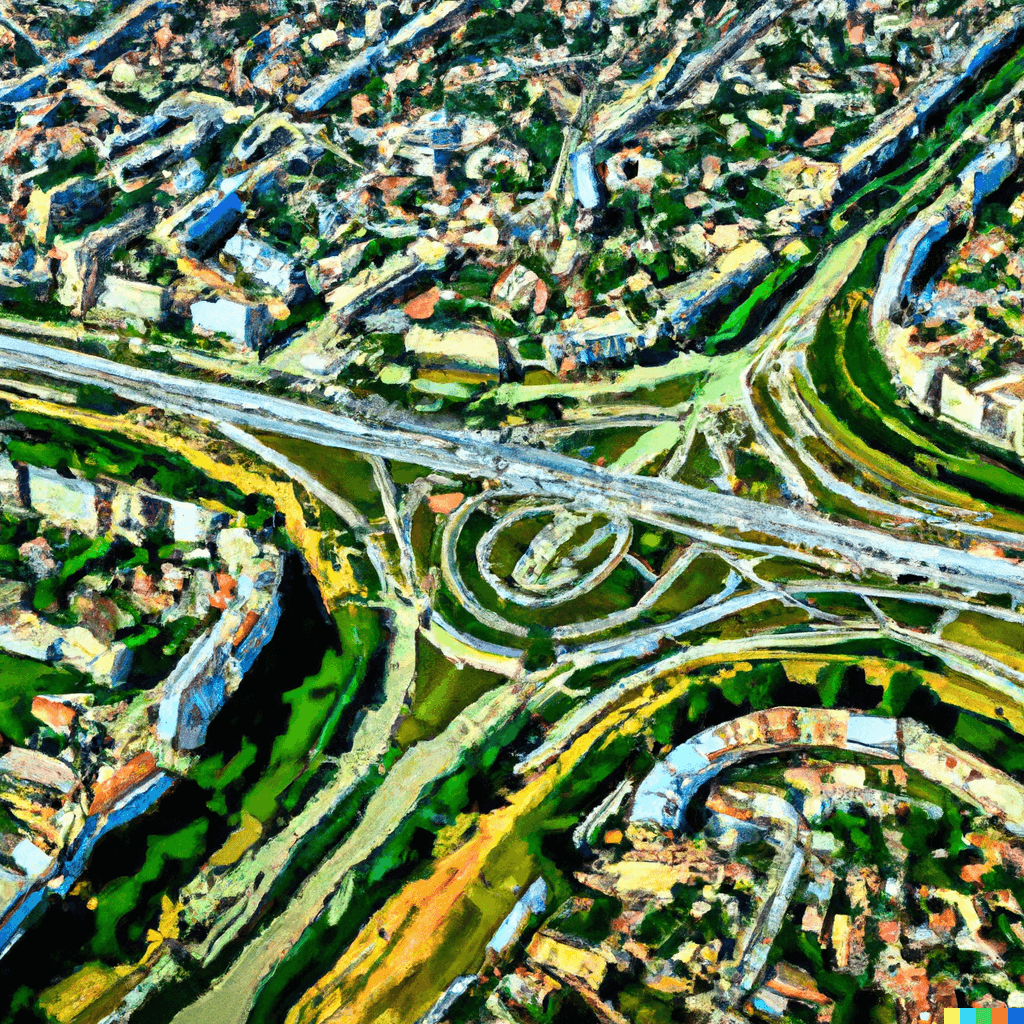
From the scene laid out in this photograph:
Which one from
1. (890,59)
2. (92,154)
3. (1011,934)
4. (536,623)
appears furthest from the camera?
(92,154)

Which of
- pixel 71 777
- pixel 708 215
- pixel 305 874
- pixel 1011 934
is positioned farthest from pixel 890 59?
pixel 71 777

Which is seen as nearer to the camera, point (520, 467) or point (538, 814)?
point (538, 814)

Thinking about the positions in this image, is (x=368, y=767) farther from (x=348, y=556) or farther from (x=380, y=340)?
(x=380, y=340)

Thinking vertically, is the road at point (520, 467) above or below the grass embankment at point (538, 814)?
above

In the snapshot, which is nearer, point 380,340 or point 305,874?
point 305,874

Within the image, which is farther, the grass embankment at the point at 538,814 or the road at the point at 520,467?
the road at the point at 520,467

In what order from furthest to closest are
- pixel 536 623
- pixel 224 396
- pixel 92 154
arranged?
pixel 92 154 → pixel 224 396 → pixel 536 623

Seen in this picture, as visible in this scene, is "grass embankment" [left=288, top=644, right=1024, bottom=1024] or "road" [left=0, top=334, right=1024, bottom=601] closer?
"grass embankment" [left=288, top=644, right=1024, bottom=1024]

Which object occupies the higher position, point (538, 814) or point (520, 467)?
point (520, 467)
